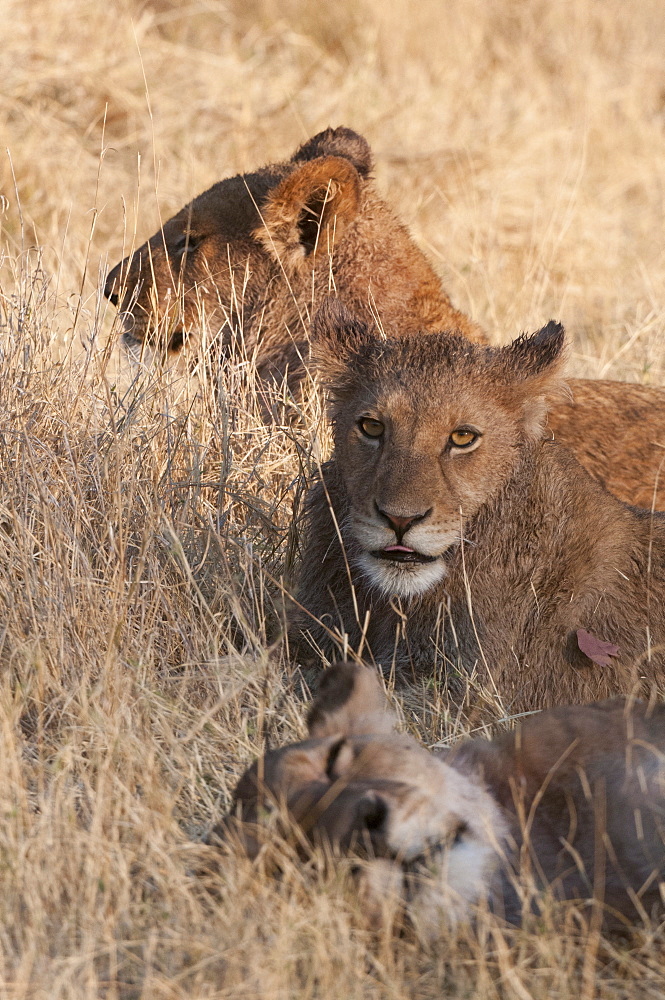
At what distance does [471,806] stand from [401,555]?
106 centimetres

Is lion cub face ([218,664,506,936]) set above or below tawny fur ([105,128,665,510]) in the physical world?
below

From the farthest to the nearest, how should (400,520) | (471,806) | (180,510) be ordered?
(180,510), (400,520), (471,806)

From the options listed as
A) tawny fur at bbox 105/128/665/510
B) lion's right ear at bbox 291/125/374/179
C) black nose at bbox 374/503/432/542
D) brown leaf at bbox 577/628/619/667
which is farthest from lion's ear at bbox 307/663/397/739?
lion's right ear at bbox 291/125/374/179

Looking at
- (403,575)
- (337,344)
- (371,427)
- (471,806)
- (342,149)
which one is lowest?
(471,806)

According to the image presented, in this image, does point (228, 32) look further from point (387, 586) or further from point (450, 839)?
point (450, 839)

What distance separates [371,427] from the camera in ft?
13.0

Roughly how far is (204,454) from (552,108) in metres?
8.07

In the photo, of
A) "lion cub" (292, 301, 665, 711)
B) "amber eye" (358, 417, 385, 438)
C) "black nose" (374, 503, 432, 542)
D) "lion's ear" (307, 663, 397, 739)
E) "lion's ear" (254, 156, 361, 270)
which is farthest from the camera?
"lion's ear" (254, 156, 361, 270)

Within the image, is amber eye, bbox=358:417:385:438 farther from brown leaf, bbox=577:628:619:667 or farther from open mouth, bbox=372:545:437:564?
brown leaf, bbox=577:628:619:667

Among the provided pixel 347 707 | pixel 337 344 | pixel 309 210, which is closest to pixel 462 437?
pixel 337 344

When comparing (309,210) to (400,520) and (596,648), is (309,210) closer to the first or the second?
(400,520)

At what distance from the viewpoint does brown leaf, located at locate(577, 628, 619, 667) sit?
3893 mm

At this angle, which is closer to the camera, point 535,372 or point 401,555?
point 401,555

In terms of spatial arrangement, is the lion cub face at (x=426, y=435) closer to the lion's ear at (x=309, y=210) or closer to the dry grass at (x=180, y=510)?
the dry grass at (x=180, y=510)
